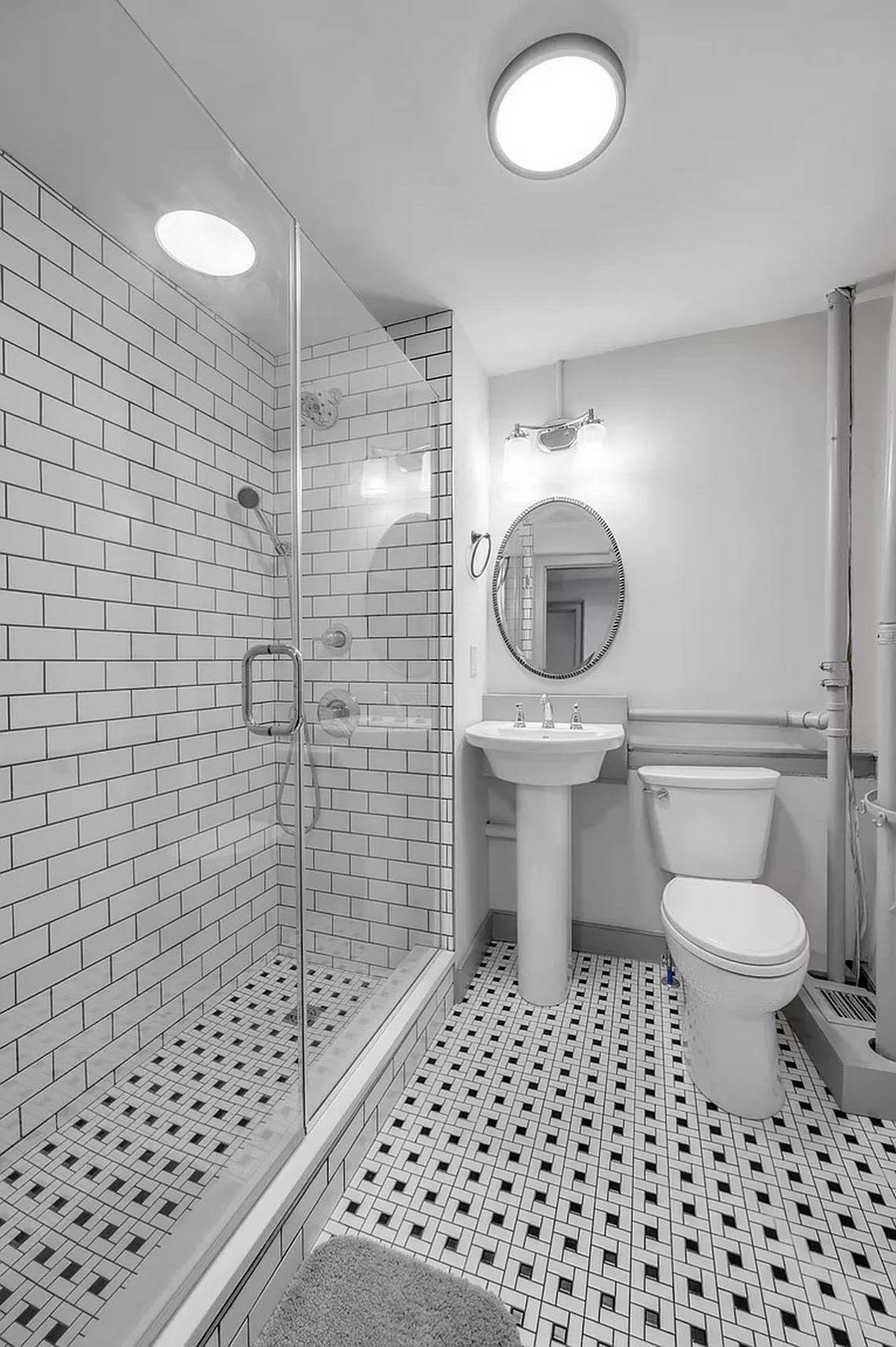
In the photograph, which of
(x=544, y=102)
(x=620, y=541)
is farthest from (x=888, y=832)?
(x=544, y=102)

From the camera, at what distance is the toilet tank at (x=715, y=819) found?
2062mm

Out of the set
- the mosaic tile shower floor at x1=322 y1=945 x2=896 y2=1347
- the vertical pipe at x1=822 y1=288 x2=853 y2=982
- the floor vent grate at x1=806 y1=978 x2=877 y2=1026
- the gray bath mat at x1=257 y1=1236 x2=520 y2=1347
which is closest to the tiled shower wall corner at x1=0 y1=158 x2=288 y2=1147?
the gray bath mat at x1=257 y1=1236 x2=520 y2=1347

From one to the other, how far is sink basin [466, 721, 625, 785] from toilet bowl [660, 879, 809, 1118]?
519 millimetres

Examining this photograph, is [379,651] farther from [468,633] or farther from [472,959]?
[472,959]

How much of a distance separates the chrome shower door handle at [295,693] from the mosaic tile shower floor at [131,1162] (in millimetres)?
493

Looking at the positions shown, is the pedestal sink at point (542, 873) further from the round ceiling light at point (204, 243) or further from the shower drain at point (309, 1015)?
the round ceiling light at point (204, 243)

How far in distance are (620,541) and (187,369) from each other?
1798 mm

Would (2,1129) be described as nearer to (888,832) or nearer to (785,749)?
(888,832)

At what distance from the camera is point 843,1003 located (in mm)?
1887

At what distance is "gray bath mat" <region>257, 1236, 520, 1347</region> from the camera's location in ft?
3.46

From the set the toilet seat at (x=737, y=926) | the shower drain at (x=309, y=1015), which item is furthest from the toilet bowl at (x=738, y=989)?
the shower drain at (x=309, y=1015)

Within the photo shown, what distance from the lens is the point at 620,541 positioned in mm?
2416

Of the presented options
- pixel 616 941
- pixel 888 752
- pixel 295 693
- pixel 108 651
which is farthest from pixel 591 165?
pixel 616 941

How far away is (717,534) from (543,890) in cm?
150
